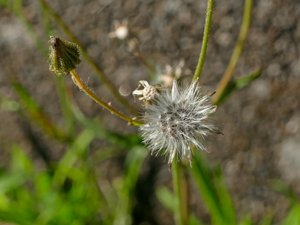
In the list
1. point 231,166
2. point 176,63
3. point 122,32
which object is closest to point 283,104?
point 231,166

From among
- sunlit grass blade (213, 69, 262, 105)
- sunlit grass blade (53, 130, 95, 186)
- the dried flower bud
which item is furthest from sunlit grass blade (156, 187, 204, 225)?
the dried flower bud

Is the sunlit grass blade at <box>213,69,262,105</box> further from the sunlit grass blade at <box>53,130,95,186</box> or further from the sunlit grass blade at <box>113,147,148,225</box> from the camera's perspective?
the sunlit grass blade at <box>53,130,95,186</box>

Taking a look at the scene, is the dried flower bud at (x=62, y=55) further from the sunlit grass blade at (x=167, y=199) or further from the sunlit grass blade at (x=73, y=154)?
the sunlit grass blade at (x=167, y=199)

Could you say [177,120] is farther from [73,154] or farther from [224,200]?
[73,154]

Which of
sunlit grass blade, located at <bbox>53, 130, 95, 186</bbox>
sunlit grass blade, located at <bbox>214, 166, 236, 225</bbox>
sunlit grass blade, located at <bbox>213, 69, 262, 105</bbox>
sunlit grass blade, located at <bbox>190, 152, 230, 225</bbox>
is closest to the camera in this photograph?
sunlit grass blade, located at <bbox>213, 69, 262, 105</bbox>

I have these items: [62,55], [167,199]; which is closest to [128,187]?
[167,199]
